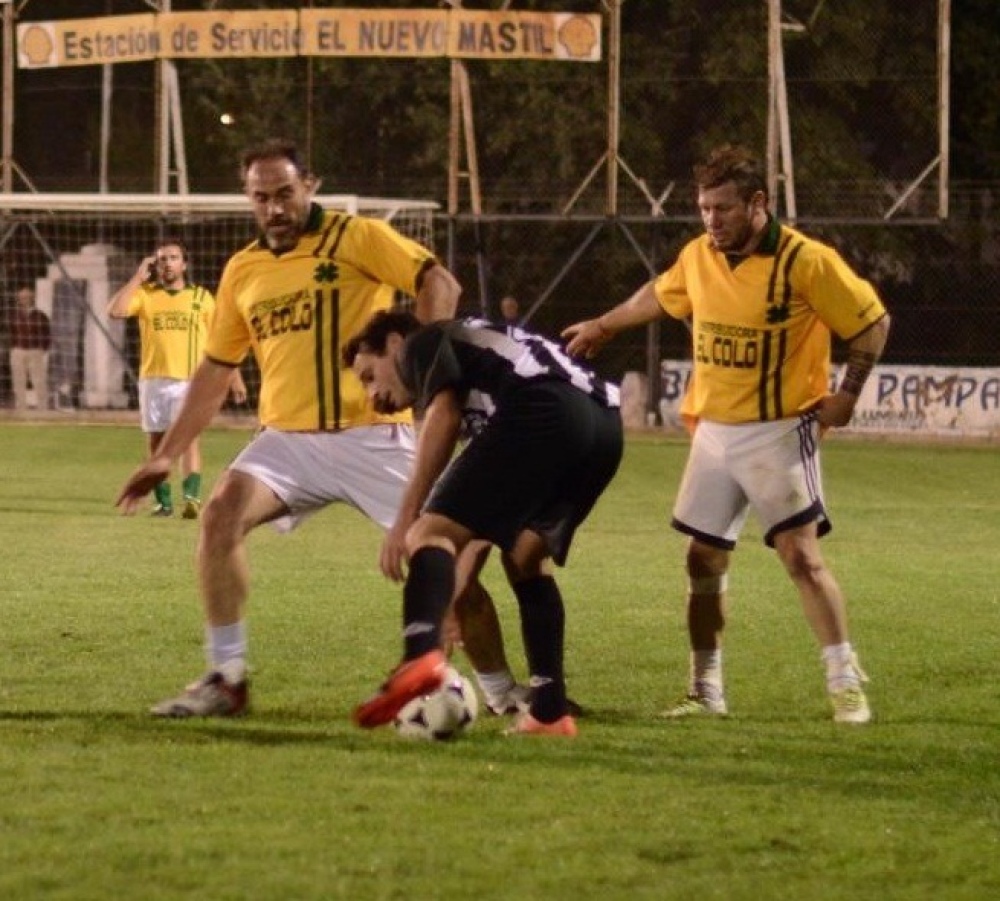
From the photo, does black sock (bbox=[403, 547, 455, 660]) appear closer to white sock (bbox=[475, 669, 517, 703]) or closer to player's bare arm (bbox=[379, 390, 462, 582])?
player's bare arm (bbox=[379, 390, 462, 582])

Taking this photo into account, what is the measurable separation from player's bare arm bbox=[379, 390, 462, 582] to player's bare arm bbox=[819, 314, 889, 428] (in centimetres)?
171

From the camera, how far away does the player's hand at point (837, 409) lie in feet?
28.6

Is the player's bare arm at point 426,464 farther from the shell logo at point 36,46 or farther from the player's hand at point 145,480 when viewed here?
the shell logo at point 36,46

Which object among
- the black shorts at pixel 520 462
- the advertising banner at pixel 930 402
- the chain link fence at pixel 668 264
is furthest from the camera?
the chain link fence at pixel 668 264

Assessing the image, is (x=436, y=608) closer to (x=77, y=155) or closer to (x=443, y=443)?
(x=443, y=443)

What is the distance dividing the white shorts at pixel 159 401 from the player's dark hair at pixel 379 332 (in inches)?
471

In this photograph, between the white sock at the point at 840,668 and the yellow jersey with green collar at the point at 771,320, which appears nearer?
the white sock at the point at 840,668

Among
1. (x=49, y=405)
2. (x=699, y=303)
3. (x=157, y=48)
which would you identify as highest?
(x=157, y=48)

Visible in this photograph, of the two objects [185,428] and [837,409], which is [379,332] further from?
[837,409]

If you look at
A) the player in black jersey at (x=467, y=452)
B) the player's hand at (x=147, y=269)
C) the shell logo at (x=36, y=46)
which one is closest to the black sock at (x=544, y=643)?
the player in black jersey at (x=467, y=452)

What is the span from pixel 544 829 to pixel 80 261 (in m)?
29.5

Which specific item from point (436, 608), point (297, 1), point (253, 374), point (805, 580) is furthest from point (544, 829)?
point (297, 1)

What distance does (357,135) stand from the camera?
35500 mm

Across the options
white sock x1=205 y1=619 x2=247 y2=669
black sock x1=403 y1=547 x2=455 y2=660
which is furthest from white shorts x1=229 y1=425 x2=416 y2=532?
black sock x1=403 y1=547 x2=455 y2=660
